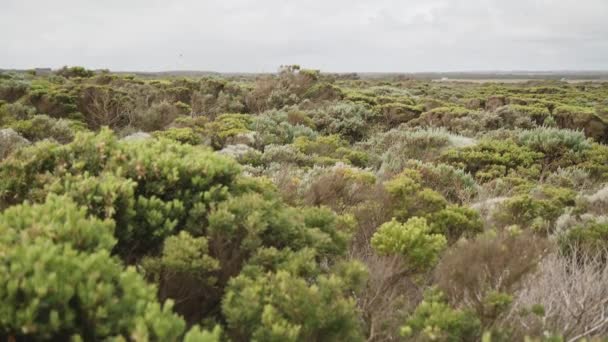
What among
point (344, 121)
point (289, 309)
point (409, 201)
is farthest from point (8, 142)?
point (344, 121)

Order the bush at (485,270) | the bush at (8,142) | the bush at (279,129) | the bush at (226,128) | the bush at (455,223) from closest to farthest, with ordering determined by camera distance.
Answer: the bush at (485,270)
the bush at (455,223)
the bush at (8,142)
the bush at (226,128)
the bush at (279,129)

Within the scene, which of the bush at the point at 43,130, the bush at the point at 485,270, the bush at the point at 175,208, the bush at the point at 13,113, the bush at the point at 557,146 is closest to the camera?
the bush at the point at 175,208

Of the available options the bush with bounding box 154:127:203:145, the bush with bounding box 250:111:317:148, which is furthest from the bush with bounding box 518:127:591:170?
the bush with bounding box 154:127:203:145

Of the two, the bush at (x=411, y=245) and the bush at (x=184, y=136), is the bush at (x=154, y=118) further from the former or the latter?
the bush at (x=411, y=245)

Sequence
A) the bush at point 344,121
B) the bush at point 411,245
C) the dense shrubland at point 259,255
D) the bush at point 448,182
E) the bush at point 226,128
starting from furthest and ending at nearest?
1. the bush at point 344,121
2. the bush at point 226,128
3. the bush at point 448,182
4. the bush at point 411,245
5. the dense shrubland at point 259,255

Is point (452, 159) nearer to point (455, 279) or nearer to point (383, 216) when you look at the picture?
point (383, 216)

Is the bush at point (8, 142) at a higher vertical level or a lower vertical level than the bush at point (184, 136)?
higher

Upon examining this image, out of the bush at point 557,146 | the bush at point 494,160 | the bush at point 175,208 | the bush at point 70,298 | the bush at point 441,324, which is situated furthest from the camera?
the bush at point 557,146

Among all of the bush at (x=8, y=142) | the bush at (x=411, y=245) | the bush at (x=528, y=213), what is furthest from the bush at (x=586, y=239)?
the bush at (x=8, y=142)

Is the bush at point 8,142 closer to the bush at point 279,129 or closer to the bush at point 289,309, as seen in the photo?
the bush at point 279,129

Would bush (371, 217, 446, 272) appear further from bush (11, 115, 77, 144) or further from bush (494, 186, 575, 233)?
bush (11, 115, 77, 144)

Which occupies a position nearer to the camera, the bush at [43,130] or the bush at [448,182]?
the bush at [448,182]

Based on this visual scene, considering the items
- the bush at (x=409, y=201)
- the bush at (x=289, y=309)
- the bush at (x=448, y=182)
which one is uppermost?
the bush at (x=289, y=309)

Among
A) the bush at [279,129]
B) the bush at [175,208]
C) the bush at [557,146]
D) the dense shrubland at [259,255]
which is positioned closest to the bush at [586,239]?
the dense shrubland at [259,255]
